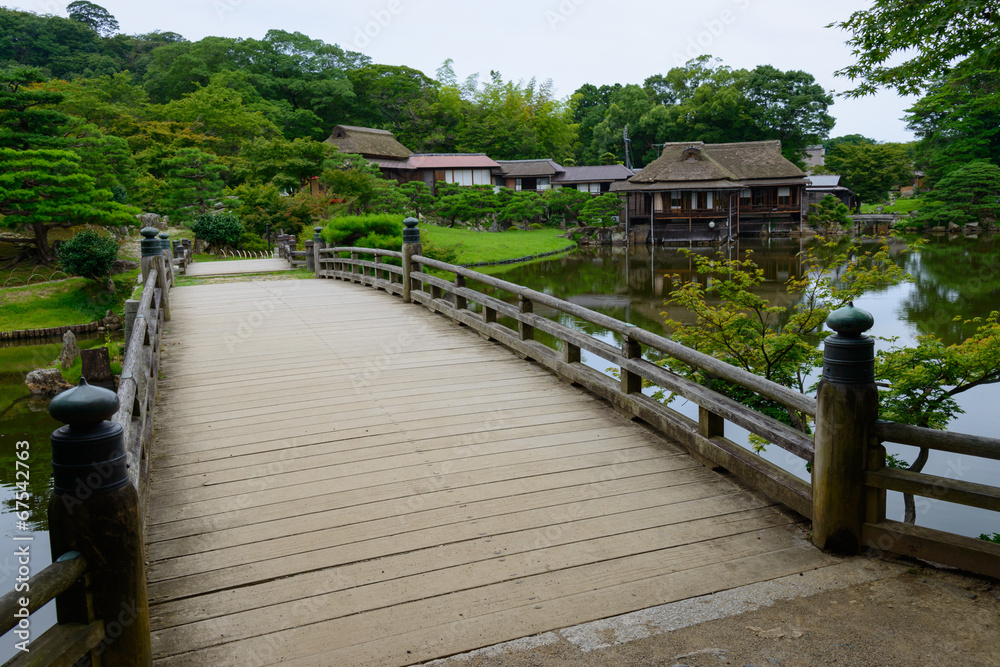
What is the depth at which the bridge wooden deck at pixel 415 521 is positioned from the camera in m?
2.74

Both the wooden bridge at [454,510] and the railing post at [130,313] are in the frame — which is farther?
the railing post at [130,313]

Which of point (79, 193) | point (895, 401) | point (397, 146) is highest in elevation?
point (397, 146)

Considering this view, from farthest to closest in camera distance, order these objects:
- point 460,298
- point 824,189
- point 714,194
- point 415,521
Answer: point 824,189 → point 714,194 → point 460,298 → point 415,521

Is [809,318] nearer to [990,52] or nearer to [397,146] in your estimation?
[990,52]

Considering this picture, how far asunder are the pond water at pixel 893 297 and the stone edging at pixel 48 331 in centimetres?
1309

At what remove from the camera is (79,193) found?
2248cm

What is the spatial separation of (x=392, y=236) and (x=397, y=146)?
1250 inches

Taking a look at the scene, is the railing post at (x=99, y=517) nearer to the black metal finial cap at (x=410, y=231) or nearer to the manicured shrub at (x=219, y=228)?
the black metal finial cap at (x=410, y=231)

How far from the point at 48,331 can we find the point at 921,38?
21919 mm

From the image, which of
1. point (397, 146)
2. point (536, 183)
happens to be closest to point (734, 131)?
point (536, 183)

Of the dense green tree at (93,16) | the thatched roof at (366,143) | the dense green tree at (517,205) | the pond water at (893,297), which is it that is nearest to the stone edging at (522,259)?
the pond water at (893,297)

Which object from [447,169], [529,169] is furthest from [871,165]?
[447,169]

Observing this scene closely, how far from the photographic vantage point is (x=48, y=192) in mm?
22125

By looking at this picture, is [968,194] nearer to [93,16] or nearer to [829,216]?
[829,216]
